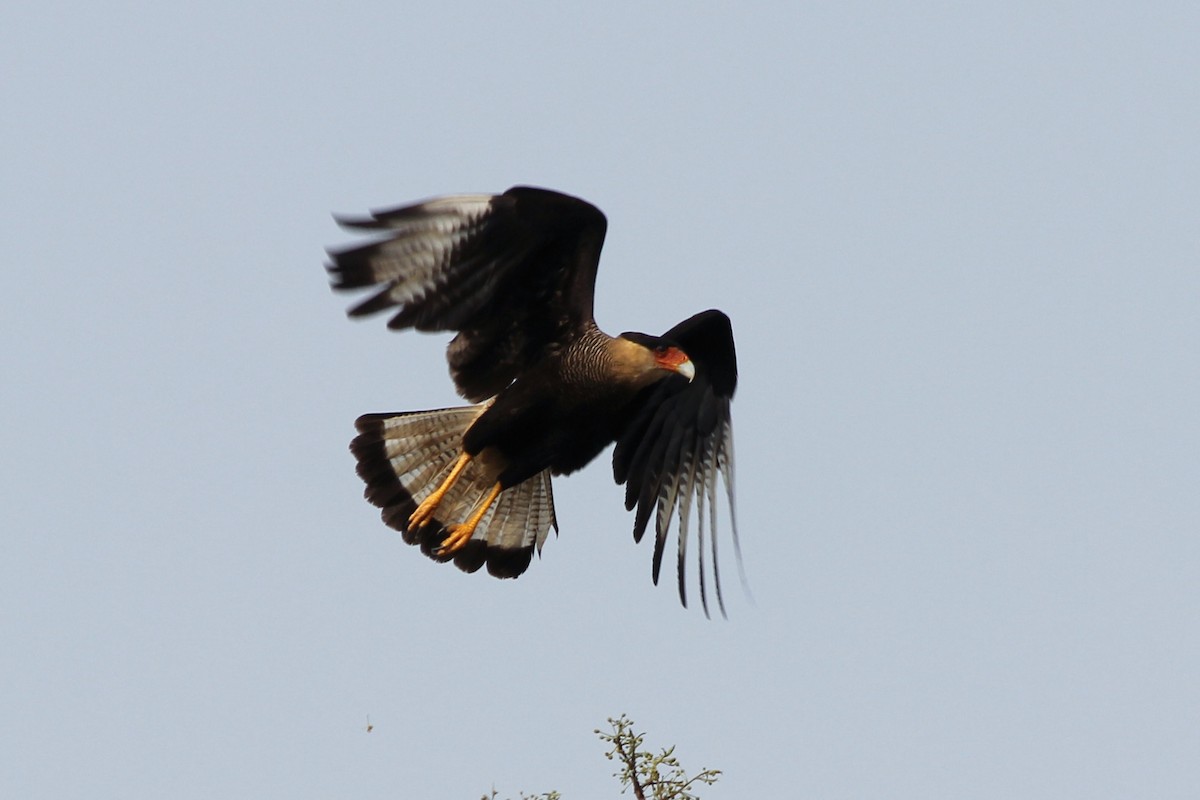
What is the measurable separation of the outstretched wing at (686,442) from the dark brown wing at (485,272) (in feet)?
2.52

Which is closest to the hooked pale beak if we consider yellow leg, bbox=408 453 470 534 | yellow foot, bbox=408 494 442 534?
yellow leg, bbox=408 453 470 534

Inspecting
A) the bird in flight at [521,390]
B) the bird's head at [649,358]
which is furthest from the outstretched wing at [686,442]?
the bird's head at [649,358]

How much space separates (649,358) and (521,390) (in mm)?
634

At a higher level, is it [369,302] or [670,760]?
[369,302]

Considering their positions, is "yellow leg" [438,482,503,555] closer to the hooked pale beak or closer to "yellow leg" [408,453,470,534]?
"yellow leg" [408,453,470,534]

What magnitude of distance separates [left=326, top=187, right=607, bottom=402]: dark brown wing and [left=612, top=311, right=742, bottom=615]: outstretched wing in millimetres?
767

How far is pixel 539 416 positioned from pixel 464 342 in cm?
50

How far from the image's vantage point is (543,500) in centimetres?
862

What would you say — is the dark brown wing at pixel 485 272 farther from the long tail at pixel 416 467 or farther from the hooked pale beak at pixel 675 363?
the long tail at pixel 416 467

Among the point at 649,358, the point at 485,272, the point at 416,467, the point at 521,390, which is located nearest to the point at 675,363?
the point at 649,358

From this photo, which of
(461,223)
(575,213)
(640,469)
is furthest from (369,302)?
(640,469)

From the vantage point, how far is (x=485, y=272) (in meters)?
6.82

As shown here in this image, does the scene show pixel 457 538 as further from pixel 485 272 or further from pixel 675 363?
pixel 485 272

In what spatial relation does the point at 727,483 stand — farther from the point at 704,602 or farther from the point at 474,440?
the point at 474,440
